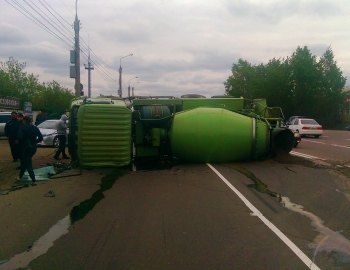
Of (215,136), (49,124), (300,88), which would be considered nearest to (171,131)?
(215,136)

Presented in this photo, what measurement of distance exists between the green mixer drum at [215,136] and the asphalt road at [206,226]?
2305 millimetres

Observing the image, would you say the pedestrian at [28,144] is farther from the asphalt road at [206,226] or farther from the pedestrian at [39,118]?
the pedestrian at [39,118]

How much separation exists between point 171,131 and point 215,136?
1.48 metres

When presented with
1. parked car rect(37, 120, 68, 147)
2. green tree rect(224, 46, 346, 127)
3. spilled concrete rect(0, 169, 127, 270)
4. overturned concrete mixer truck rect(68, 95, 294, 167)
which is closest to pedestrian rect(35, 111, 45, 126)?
parked car rect(37, 120, 68, 147)

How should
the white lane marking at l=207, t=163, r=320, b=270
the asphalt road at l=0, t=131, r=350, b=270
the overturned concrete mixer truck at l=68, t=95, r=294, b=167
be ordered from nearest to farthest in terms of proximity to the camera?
the white lane marking at l=207, t=163, r=320, b=270, the asphalt road at l=0, t=131, r=350, b=270, the overturned concrete mixer truck at l=68, t=95, r=294, b=167

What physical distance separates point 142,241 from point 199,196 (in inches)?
127

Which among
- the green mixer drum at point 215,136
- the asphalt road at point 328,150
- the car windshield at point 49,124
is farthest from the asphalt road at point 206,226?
the car windshield at point 49,124

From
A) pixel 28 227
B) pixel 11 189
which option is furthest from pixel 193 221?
pixel 11 189

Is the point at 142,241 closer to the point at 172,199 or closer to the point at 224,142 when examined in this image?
the point at 172,199

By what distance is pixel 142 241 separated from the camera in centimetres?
598

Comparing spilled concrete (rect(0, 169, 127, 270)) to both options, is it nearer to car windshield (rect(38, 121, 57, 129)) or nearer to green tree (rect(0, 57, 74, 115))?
car windshield (rect(38, 121, 57, 129))

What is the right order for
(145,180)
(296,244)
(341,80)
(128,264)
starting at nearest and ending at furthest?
1. (128,264)
2. (296,244)
3. (145,180)
4. (341,80)

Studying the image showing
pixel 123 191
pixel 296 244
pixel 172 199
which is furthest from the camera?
pixel 123 191

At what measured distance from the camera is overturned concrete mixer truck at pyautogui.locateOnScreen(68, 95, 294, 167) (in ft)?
41.9
